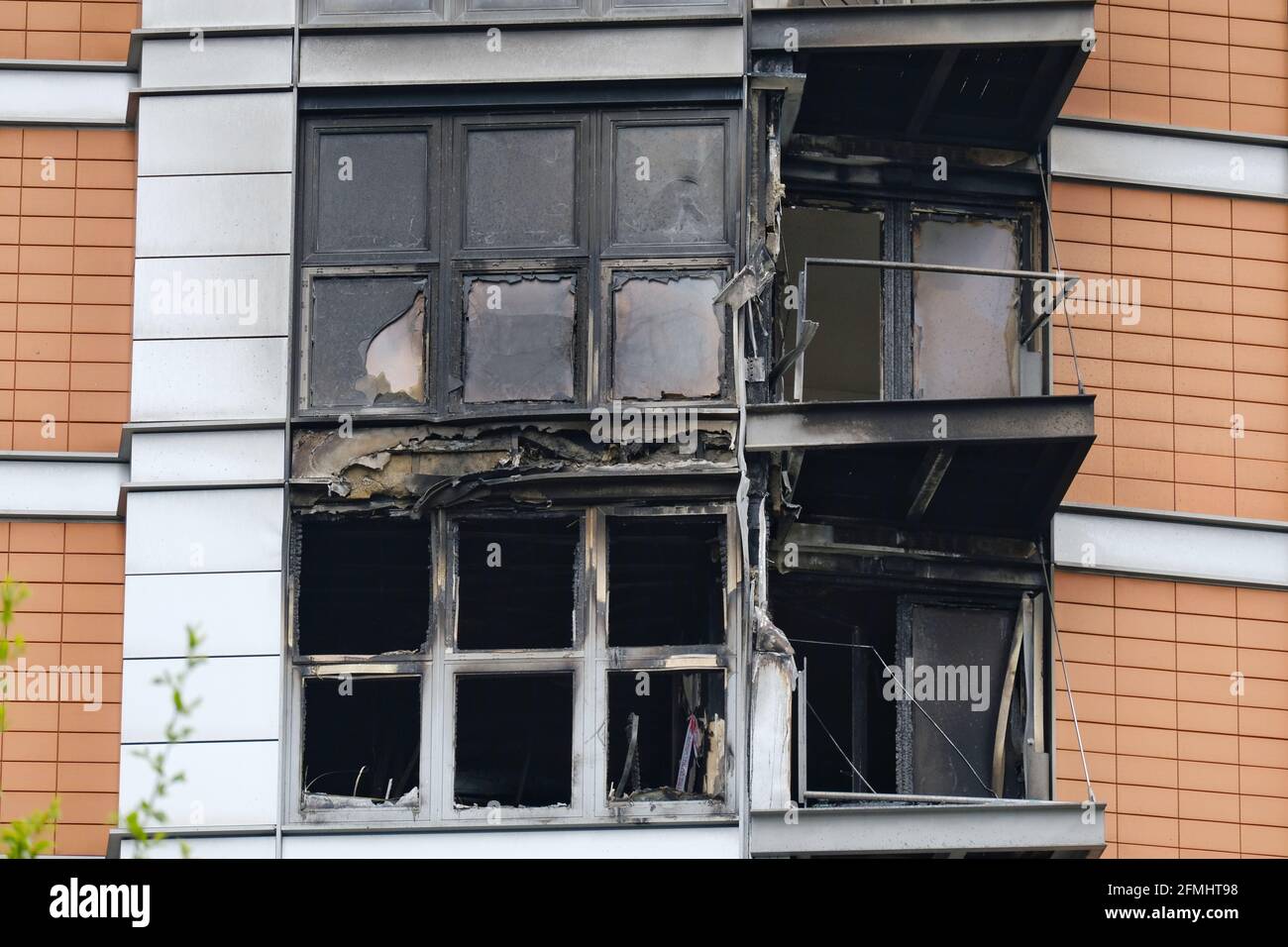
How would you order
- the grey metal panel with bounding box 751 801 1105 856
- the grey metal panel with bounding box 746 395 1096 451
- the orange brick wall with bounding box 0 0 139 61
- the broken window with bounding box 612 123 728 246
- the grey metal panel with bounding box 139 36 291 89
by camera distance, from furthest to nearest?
the orange brick wall with bounding box 0 0 139 61, the grey metal panel with bounding box 139 36 291 89, the broken window with bounding box 612 123 728 246, the grey metal panel with bounding box 746 395 1096 451, the grey metal panel with bounding box 751 801 1105 856

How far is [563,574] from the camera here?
14.2 meters

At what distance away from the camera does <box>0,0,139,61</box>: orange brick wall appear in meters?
14.6

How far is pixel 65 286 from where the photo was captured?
14328mm

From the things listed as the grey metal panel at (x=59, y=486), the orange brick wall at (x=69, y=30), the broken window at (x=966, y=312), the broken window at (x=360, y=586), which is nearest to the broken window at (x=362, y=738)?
the broken window at (x=360, y=586)

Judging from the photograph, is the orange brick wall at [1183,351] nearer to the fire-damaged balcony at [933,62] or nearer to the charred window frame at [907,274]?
the charred window frame at [907,274]

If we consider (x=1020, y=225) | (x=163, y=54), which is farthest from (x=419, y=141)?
(x=1020, y=225)

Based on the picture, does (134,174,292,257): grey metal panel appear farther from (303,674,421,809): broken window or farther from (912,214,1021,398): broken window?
(912,214,1021,398): broken window

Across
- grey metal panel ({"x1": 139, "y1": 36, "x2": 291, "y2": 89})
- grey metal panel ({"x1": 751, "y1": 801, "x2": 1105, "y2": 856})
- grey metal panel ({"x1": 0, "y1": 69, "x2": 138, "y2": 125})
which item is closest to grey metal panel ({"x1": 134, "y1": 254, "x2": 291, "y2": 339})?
grey metal panel ({"x1": 139, "y1": 36, "x2": 291, "y2": 89})

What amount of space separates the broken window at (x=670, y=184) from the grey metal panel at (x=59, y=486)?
3842 mm

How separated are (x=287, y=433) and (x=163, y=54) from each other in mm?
2807

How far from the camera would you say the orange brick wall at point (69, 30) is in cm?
1459

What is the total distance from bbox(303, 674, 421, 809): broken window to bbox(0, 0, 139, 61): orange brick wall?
480cm

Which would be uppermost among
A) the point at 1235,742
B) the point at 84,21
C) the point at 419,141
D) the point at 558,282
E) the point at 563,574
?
the point at 84,21

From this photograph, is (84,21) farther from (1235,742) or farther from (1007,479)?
(1235,742)
